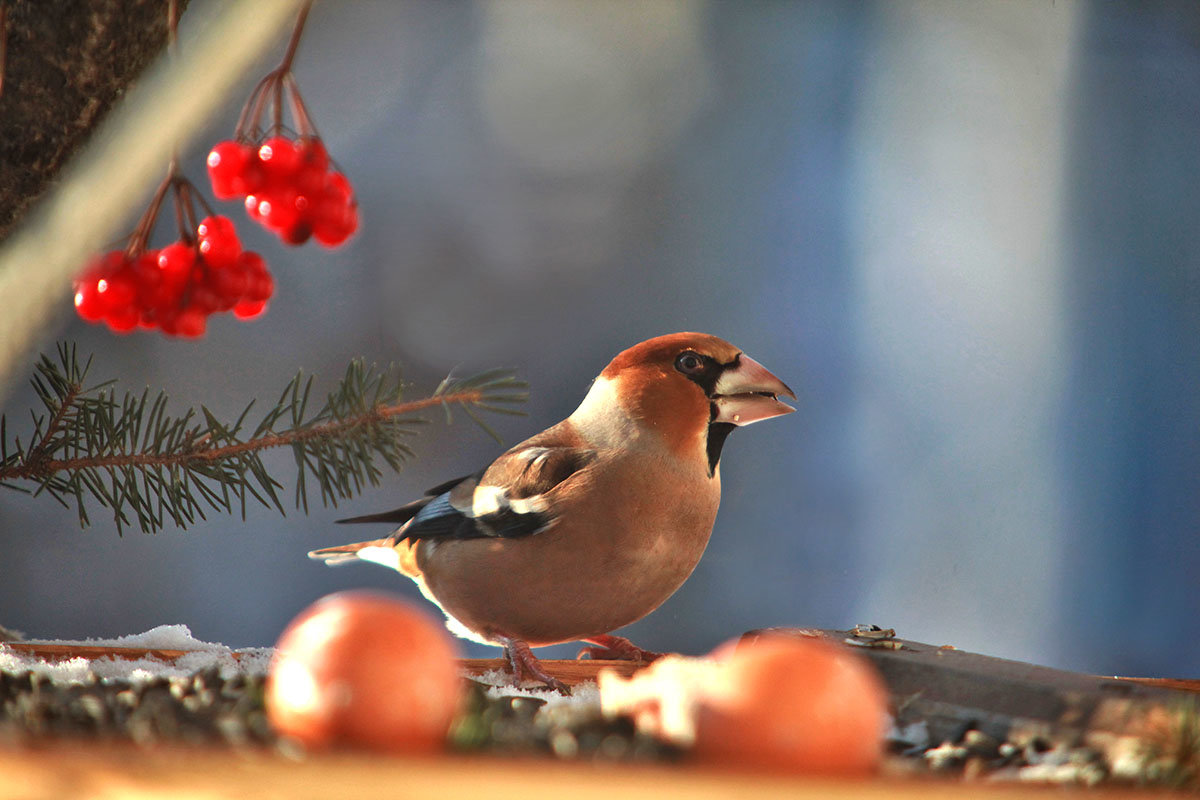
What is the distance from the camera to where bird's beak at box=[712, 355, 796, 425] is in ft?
2.19

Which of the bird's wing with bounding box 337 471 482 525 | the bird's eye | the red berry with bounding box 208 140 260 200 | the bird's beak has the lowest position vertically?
the bird's wing with bounding box 337 471 482 525

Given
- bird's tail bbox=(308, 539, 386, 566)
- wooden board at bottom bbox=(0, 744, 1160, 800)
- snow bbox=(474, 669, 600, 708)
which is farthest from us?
bird's tail bbox=(308, 539, 386, 566)

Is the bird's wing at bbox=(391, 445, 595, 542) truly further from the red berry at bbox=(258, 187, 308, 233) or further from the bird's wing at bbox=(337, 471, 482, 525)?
the red berry at bbox=(258, 187, 308, 233)

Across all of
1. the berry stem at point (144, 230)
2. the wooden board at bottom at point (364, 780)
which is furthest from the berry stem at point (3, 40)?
the wooden board at bottom at point (364, 780)

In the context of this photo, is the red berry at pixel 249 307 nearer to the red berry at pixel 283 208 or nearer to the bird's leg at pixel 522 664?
the red berry at pixel 283 208

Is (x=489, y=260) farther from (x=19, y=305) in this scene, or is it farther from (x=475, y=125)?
(x=19, y=305)

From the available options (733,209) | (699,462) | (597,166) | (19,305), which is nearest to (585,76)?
(597,166)

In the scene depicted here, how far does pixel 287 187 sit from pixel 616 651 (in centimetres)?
40

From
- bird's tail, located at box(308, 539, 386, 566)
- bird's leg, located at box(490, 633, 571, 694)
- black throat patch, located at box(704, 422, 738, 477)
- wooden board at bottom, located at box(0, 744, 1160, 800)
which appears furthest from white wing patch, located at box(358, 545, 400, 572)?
wooden board at bottom, located at box(0, 744, 1160, 800)

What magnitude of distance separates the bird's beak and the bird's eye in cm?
2

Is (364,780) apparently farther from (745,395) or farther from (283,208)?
(745,395)

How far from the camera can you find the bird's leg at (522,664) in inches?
23.9

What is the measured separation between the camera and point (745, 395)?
0.67 metres

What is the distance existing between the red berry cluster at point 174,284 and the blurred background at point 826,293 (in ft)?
1.64
